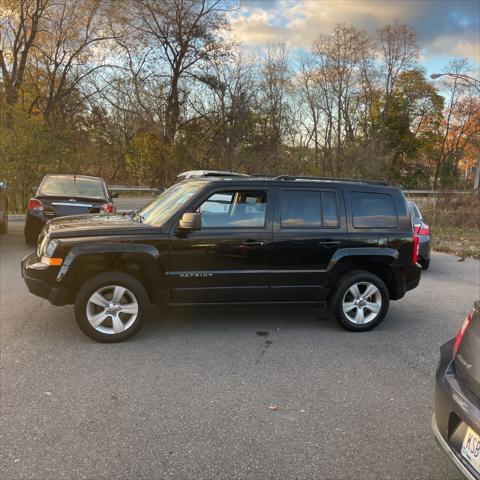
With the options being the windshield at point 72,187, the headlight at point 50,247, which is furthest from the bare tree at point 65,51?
the headlight at point 50,247

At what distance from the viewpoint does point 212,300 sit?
493 centimetres

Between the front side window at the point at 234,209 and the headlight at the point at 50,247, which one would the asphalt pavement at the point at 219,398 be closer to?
the headlight at the point at 50,247

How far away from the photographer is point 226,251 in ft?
15.9

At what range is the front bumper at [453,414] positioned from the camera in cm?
217

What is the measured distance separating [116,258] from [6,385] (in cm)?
152

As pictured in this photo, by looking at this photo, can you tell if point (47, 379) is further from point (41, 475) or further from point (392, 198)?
point (392, 198)

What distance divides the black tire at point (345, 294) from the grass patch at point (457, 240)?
7.38 m

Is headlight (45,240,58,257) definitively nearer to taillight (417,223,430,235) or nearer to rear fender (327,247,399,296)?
rear fender (327,247,399,296)

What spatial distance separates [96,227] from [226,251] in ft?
4.57

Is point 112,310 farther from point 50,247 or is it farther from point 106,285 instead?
point 50,247

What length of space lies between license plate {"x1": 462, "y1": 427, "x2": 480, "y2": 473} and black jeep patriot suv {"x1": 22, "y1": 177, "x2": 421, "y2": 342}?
296 centimetres

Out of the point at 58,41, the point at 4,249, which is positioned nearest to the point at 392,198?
the point at 4,249

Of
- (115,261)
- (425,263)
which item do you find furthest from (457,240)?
(115,261)

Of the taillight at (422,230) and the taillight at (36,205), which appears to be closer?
the taillight at (422,230)
